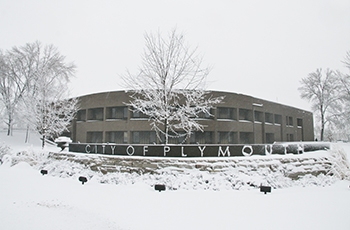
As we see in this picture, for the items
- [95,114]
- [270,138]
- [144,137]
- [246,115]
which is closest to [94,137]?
[95,114]

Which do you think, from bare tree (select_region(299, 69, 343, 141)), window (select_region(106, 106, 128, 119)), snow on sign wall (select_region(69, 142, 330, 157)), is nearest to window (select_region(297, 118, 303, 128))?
bare tree (select_region(299, 69, 343, 141))

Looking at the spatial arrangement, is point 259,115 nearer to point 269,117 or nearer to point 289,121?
point 269,117

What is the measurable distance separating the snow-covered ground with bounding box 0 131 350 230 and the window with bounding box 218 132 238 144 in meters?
18.3

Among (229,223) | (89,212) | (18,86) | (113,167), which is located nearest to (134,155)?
(113,167)

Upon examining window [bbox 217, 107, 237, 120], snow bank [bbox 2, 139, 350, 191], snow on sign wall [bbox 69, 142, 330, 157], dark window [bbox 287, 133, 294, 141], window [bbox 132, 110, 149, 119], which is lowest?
snow bank [bbox 2, 139, 350, 191]

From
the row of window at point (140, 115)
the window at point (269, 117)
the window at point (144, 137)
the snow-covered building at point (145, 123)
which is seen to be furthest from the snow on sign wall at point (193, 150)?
the window at point (269, 117)

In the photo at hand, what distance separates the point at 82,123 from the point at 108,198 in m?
25.4

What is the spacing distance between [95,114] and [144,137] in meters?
8.73

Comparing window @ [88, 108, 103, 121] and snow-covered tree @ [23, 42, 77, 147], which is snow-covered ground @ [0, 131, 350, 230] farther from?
window @ [88, 108, 103, 121]

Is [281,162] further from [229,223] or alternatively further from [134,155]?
[134,155]

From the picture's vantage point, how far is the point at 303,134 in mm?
44281

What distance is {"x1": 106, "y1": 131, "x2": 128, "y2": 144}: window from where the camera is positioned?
28.3m

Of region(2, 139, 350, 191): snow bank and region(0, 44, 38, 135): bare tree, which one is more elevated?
region(0, 44, 38, 135): bare tree

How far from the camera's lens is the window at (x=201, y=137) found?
89.9 ft
